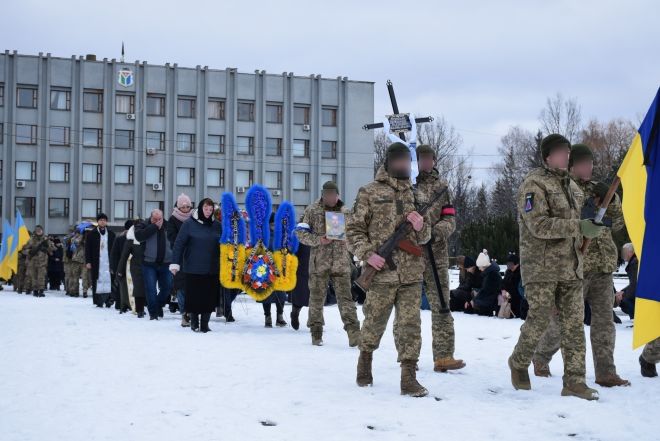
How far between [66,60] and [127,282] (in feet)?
147

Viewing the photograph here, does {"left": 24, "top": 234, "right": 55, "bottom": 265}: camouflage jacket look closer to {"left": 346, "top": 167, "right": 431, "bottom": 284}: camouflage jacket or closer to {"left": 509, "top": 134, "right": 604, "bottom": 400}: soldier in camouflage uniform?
{"left": 346, "top": 167, "right": 431, "bottom": 284}: camouflage jacket

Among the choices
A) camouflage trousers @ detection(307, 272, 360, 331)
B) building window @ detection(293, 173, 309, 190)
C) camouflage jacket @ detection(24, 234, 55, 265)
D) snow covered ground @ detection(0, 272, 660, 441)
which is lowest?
snow covered ground @ detection(0, 272, 660, 441)

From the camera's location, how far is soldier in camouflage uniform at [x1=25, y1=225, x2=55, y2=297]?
25.1 meters

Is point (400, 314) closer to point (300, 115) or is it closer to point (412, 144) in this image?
point (412, 144)

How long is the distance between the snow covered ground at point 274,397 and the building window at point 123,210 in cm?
4840

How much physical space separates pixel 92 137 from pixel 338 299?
50899 millimetres

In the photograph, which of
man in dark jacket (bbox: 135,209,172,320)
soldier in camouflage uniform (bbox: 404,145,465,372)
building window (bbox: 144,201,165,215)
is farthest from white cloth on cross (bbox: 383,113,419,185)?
building window (bbox: 144,201,165,215)

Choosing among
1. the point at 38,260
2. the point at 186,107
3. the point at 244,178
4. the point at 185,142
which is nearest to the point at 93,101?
the point at 186,107

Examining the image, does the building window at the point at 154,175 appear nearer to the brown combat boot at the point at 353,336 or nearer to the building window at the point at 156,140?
the building window at the point at 156,140

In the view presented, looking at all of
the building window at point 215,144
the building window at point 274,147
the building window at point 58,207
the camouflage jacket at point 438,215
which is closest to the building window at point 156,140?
the building window at point 215,144

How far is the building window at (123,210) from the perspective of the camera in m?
58.8

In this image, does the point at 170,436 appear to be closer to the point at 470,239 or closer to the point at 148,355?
the point at 148,355

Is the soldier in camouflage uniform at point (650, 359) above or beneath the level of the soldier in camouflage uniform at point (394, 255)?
beneath

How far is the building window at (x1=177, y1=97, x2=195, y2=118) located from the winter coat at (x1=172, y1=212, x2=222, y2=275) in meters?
47.7
